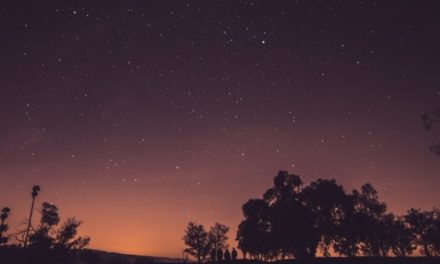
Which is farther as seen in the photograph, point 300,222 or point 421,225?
point 421,225

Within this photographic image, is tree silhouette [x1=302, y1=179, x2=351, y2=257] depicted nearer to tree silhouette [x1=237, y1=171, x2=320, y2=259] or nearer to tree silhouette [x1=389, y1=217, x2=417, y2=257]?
tree silhouette [x1=237, y1=171, x2=320, y2=259]

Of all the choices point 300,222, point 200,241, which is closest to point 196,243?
point 200,241

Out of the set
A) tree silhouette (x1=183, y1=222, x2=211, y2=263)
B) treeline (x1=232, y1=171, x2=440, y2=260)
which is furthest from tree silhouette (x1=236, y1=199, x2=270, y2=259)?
tree silhouette (x1=183, y1=222, x2=211, y2=263)

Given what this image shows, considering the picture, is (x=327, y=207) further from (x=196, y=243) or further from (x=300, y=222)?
(x=196, y=243)

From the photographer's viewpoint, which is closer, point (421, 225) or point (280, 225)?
point (280, 225)

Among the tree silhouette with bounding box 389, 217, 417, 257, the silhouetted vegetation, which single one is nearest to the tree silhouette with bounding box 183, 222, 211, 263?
the silhouetted vegetation

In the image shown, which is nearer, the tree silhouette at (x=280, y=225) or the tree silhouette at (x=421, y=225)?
the tree silhouette at (x=280, y=225)

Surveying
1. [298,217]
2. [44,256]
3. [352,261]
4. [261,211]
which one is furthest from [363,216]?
[44,256]

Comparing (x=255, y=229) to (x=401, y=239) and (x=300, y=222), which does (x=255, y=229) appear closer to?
(x=300, y=222)

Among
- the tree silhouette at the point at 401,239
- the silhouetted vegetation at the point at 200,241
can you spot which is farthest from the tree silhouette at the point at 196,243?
the tree silhouette at the point at 401,239

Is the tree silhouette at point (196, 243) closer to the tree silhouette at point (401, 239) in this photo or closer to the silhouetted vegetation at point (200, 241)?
the silhouetted vegetation at point (200, 241)

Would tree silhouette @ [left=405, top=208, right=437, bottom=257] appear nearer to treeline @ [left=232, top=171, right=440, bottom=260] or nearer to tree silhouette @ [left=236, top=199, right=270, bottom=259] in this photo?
treeline @ [left=232, top=171, right=440, bottom=260]

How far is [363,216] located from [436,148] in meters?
34.3

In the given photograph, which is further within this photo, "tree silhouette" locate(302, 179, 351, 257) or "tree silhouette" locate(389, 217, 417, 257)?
"tree silhouette" locate(389, 217, 417, 257)
